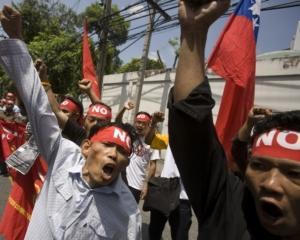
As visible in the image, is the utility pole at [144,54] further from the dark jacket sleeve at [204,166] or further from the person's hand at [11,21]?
the dark jacket sleeve at [204,166]

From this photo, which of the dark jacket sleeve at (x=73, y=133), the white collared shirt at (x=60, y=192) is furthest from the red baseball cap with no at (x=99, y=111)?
the white collared shirt at (x=60, y=192)

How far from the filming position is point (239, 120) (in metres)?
3.23

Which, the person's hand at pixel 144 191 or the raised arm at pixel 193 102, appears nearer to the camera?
the raised arm at pixel 193 102

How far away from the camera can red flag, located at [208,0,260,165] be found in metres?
3.17

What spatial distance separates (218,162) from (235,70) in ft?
6.64

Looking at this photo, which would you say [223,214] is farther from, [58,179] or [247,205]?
[58,179]

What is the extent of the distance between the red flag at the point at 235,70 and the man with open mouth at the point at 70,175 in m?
0.85

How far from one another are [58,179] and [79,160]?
0.58ft

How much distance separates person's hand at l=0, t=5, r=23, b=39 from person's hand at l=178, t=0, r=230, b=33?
45.0 inches

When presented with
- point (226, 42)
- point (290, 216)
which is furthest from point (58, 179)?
point (226, 42)

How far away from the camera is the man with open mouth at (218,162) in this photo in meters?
1.22

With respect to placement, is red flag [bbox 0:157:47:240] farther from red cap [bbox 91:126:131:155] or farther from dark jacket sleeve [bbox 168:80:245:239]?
dark jacket sleeve [bbox 168:80:245:239]

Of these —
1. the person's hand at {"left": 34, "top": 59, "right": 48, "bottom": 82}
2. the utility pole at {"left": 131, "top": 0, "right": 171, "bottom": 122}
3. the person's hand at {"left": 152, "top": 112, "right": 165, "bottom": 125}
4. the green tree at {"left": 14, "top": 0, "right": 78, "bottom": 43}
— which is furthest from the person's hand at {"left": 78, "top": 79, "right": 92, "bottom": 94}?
the green tree at {"left": 14, "top": 0, "right": 78, "bottom": 43}

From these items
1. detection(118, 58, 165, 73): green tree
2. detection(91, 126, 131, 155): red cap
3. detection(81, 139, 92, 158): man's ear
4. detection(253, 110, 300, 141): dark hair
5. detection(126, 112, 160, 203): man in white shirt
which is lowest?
detection(118, 58, 165, 73): green tree
